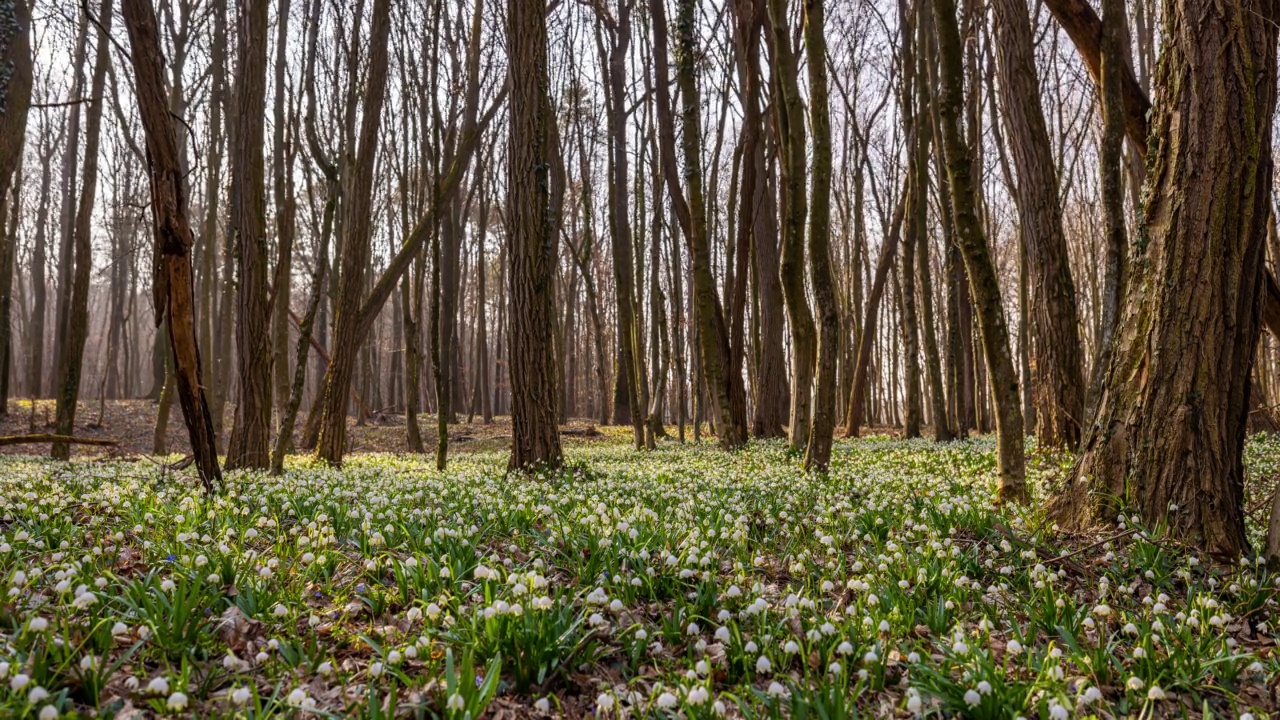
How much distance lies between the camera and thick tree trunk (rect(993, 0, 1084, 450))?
10.0 m

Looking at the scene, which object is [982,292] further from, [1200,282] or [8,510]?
[8,510]

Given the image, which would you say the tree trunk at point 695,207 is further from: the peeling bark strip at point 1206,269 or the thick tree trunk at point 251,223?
the peeling bark strip at point 1206,269

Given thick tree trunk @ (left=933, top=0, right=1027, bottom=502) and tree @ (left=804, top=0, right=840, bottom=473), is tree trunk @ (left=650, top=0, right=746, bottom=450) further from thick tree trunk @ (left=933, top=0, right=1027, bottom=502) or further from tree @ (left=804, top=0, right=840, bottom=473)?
thick tree trunk @ (left=933, top=0, right=1027, bottom=502)

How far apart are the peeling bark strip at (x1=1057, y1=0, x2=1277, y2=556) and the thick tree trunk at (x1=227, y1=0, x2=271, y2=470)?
30.4 ft

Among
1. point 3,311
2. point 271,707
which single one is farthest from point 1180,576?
point 3,311

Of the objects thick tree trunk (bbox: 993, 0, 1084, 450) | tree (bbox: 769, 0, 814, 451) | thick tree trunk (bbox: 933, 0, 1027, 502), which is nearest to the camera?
thick tree trunk (bbox: 933, 0, 1027, 502)

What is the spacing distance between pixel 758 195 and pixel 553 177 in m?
4.94

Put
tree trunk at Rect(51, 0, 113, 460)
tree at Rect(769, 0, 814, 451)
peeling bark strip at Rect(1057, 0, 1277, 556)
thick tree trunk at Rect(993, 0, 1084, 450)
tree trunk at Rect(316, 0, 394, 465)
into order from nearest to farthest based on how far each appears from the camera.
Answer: peeling bark strip at Rect(1057, 0, 1277, 556) → tree at Rect(769, 0, 814, 451) → thick tree trunk at Rect(993, 0, 1084, 450) → tree trunk at Rect(51, 0, 113, 460) → tree trunk at Rect(316, 0, 394, 465)

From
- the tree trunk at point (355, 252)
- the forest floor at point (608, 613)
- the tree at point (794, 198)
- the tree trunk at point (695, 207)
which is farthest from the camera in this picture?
the tree trunk at point (695, 207)

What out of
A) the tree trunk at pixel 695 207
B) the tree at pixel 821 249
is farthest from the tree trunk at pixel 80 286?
the tree at pixel 821 249

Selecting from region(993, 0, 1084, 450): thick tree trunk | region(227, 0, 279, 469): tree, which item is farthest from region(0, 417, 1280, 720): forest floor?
region(993, 0, 1084, 450): thick tree trunk

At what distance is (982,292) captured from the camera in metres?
6.48

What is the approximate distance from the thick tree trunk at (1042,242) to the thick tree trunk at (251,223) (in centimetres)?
1026

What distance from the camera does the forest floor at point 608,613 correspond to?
8.46ft
